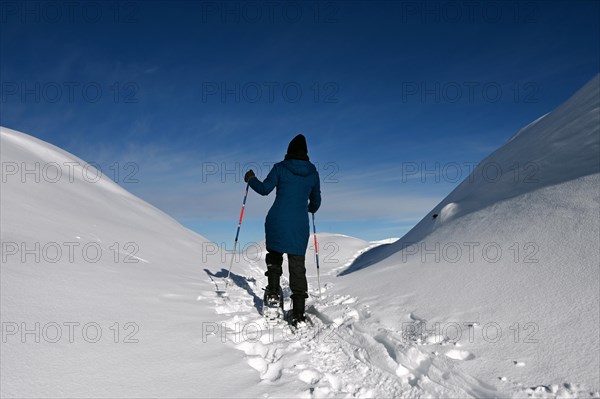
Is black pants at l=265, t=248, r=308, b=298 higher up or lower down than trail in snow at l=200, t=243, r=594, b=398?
higher up

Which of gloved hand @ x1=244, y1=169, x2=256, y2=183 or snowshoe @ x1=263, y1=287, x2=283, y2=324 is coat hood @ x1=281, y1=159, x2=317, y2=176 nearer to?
gloved hand @ x1=244, y1=169, x2=256, y2=183

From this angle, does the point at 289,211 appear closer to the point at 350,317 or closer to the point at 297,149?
the point at 297,149

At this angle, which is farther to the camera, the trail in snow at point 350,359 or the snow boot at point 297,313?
the snow boot at point 297,313

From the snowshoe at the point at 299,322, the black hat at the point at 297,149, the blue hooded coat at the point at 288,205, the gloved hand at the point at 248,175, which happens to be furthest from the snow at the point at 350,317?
the black hat at the point at 297,149

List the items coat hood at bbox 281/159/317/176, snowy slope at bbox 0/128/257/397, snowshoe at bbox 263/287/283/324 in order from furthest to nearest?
coat hood at bbox 281/159/317/176 → snowshoe at bbox 263/287/283/324 → snowy slope at bbox 0/128/257/397

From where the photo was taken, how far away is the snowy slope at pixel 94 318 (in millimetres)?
Answer: 2422

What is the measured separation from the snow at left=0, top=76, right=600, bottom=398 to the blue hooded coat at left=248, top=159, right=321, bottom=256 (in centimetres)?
108

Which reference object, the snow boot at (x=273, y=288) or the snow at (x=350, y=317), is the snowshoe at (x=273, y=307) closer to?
the snow boot at (x=273, y=288)

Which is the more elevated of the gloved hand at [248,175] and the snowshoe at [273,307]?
the gloved hand at [248,175]

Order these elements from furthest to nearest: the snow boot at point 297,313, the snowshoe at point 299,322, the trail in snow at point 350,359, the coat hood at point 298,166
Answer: the coat hood at point 298,166 < the snow boot at point 297,313 < the snowshoe at point 299,322 < the trail in snow at point 350,359

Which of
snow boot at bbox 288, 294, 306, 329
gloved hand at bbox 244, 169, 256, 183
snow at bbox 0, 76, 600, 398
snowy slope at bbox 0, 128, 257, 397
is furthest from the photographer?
gloved hand at bbox 244, 169, 256, 183

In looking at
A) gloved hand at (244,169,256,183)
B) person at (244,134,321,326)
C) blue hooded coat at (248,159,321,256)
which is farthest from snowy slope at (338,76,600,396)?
gloved hand at (244,169,256,183)

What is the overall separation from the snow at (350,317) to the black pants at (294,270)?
494mm

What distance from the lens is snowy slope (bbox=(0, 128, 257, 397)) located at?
7.95ft
